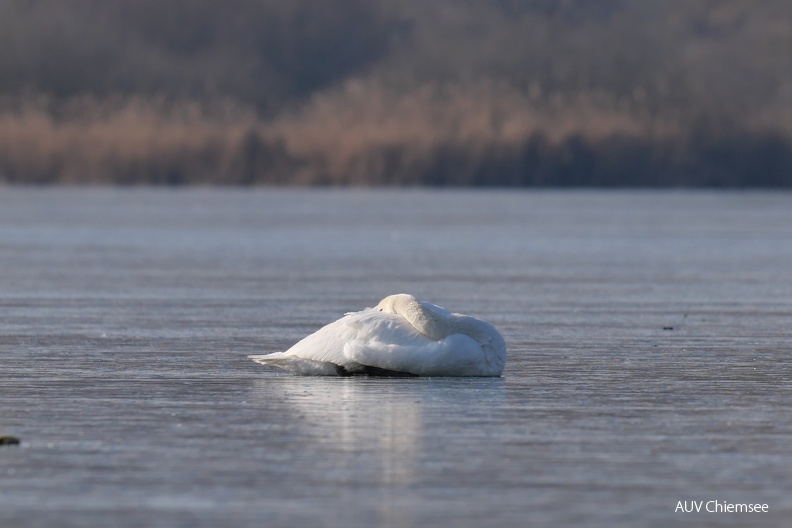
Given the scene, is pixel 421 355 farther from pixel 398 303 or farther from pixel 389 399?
pixel 389 399

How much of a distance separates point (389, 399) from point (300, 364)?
4.71ft

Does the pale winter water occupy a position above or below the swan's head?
below

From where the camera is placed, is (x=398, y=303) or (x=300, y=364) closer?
(x=398, y=303)

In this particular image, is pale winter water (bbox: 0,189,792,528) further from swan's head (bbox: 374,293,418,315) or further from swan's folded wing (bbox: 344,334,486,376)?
swan's head (bbox: 374,293,418,315)

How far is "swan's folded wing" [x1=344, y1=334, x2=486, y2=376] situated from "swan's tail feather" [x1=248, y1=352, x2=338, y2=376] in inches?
11.4

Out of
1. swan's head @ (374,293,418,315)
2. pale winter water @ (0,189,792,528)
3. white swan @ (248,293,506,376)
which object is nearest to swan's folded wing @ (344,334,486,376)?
white swan @ (248,293,506,376)

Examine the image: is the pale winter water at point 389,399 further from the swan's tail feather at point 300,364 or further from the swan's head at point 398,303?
the swan's head at point 398,303

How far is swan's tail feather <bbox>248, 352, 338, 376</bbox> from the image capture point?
11.3 metres

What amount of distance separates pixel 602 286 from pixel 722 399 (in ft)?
31.5

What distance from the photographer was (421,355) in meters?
10.9

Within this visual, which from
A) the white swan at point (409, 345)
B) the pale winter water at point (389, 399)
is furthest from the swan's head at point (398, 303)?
the pale winter water at point (389, 399)

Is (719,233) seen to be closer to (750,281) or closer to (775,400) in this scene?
(750,281)

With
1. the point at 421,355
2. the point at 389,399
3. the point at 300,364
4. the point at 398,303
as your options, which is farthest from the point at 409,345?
the point at 389,399

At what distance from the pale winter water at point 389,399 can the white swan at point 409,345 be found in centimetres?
14
